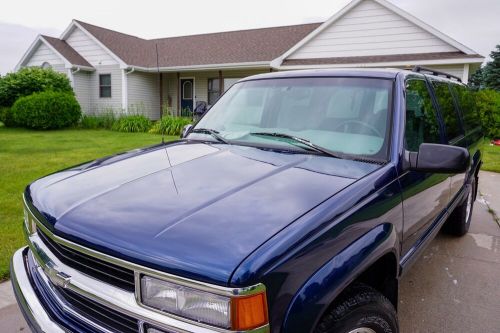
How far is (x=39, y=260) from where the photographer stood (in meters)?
1.89

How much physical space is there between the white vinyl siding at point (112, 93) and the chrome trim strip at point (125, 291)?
59.4 feet

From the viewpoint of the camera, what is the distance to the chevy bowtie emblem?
1622mm

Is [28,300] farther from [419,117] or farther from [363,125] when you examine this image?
[419,117]

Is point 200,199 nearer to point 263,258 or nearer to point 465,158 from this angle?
point 263,258

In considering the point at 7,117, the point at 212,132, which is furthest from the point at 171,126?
the point at 212,132

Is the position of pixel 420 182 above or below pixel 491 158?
above

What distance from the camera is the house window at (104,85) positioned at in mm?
19672

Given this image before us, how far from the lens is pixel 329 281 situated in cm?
150

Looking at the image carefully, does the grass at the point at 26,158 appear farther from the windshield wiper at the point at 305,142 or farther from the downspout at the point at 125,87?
the downspout at the point at 125,87

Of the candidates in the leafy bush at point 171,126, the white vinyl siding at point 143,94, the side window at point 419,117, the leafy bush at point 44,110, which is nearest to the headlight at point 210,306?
the side window at point 419,117

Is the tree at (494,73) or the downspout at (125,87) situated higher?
the tree at (494,73)

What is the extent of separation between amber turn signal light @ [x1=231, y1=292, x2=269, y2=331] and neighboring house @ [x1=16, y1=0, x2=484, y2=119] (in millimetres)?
13876

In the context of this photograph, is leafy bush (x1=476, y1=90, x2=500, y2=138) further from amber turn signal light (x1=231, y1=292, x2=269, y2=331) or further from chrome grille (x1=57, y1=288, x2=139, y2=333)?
chrome grille (x1=57, y1=288, x2=139, y2=333)

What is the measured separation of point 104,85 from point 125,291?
20201 millimetres
